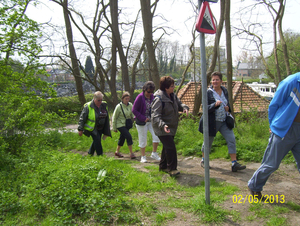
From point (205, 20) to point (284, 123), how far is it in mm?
1596

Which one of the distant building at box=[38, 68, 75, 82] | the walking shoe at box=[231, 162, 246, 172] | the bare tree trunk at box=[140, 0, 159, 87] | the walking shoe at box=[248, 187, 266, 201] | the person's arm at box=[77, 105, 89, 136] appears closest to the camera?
the walking shoe at box=[248, 187, 266, 201]

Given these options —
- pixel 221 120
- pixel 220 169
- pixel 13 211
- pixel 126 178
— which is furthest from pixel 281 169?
pixel 13 211

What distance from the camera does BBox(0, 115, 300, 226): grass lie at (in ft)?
11.1

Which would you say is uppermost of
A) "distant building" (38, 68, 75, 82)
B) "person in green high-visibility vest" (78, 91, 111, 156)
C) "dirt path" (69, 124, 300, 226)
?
"distant building" (38, 68, 75, 82)

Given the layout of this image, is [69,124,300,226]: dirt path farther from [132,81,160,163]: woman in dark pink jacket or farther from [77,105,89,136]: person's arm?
[77,105,89,136]: person's arm

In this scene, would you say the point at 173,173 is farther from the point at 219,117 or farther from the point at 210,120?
the point at 219,117

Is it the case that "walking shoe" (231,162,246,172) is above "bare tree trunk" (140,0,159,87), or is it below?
below

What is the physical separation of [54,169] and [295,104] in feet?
12.6

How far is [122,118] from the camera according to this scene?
709cm

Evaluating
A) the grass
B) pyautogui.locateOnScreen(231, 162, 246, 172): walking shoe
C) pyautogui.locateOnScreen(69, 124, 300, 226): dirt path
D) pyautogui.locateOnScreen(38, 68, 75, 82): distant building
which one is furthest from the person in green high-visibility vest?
pyautogui.locateOnScreen(231, 162, 246, 172): walking shoe

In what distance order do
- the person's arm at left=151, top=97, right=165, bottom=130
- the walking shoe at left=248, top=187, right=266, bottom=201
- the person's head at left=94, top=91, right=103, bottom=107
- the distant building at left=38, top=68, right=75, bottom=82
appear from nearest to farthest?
the walking shoe at left=248, top=187, right=266, bottom=201
the person's arm at left=151, top=97, right=165, bottom=130
the person's head at left=94, top=91, right=103, bottom=107
the distant building at left=38, top=68, right=75, bottom=82

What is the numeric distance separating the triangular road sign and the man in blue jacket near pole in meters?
1.23

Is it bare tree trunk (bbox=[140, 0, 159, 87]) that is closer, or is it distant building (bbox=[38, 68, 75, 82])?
distant building (bbox=[38, 68, 75, 82])

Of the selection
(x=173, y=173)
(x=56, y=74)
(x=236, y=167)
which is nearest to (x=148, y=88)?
(x=173, y=173)
